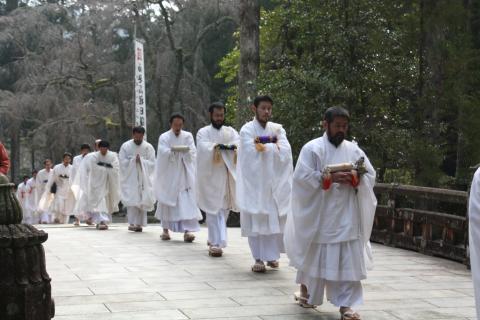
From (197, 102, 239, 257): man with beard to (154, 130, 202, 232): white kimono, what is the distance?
1485mm

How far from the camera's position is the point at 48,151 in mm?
28828

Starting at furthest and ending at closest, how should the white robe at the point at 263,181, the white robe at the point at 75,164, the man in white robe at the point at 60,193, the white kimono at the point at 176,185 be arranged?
the man in white robe at the point at 60,193
the white robe at the point at 75,164
the white kimono at the point at 176,185
the white robe at the point at 263,181

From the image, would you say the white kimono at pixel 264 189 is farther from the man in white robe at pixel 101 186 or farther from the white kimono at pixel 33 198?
the white kimono at pixel 33 198

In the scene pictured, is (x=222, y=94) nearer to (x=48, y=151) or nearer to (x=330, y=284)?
(x=48, y=151)

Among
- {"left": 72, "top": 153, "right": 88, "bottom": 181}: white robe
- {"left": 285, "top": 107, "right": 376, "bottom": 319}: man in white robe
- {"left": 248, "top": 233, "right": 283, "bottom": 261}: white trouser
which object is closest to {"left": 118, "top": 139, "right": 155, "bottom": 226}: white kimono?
{"left": 72, "top": 153, "right": 88, "bottom": 181}: white robe

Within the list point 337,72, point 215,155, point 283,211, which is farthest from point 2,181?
point 337,72

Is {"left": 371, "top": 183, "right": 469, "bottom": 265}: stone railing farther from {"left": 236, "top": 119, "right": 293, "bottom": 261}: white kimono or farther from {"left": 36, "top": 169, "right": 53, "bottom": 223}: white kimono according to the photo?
{"left": 36, "top": 169, "right": 53, "bottom": 223}: white kimono

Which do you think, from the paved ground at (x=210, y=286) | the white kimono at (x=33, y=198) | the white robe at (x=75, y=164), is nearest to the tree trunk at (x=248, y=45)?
the white robe at (x=75, y=164)

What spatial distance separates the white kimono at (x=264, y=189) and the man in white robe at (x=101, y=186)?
724cm

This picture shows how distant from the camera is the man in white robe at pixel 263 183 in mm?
9039

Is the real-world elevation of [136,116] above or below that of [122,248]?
above

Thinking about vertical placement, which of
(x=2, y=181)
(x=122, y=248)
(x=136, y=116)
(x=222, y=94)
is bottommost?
(x=122, y=248)

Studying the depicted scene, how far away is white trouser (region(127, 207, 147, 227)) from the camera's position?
574 inches

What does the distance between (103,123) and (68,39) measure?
3.79m
